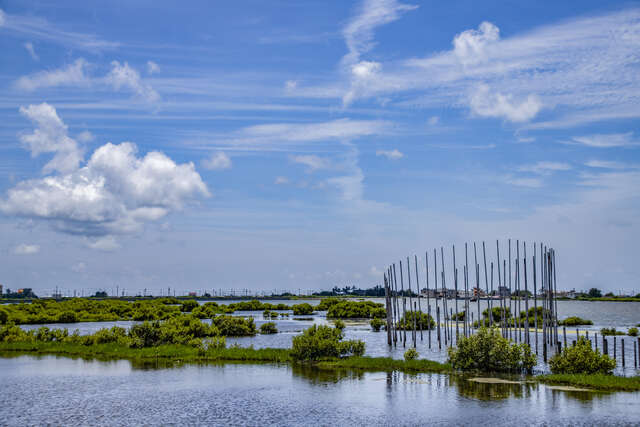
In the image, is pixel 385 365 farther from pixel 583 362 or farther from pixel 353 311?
pixel 353 311

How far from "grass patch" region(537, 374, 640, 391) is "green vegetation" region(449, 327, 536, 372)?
2.72 m

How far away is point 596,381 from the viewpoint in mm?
31719

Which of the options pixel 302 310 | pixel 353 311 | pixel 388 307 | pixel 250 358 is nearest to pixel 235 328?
pixel 388 307

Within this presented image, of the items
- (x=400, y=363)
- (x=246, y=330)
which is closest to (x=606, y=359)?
(x=400, y=363)

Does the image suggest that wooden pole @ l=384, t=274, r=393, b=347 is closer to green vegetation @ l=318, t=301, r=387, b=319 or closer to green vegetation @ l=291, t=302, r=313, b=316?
green vegetation @ l=318, t=301, r=387, b=319

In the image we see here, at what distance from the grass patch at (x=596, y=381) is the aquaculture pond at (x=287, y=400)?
4.48 feet

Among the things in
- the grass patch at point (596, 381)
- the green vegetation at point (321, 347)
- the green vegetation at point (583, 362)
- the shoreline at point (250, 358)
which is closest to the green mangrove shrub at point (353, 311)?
the shoreline at point (250, 358)

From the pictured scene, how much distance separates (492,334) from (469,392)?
7.44m

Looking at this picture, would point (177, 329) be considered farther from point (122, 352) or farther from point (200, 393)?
point (200, 393)

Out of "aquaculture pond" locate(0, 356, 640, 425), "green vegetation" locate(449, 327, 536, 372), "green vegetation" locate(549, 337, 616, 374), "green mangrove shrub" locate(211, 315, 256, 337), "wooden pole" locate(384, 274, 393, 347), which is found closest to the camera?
"aquaculture pond" locate(0, 356, 640, 425)

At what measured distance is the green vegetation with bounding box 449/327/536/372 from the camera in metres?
36.5

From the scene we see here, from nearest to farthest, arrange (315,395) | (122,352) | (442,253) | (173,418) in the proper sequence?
(173,418)
(315,395)
(122,352)
(442,253)

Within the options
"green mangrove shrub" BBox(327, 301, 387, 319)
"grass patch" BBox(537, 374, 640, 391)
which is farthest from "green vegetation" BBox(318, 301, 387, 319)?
"grass patch" BBox(537, 374, 640, 391)

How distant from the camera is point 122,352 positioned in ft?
157
